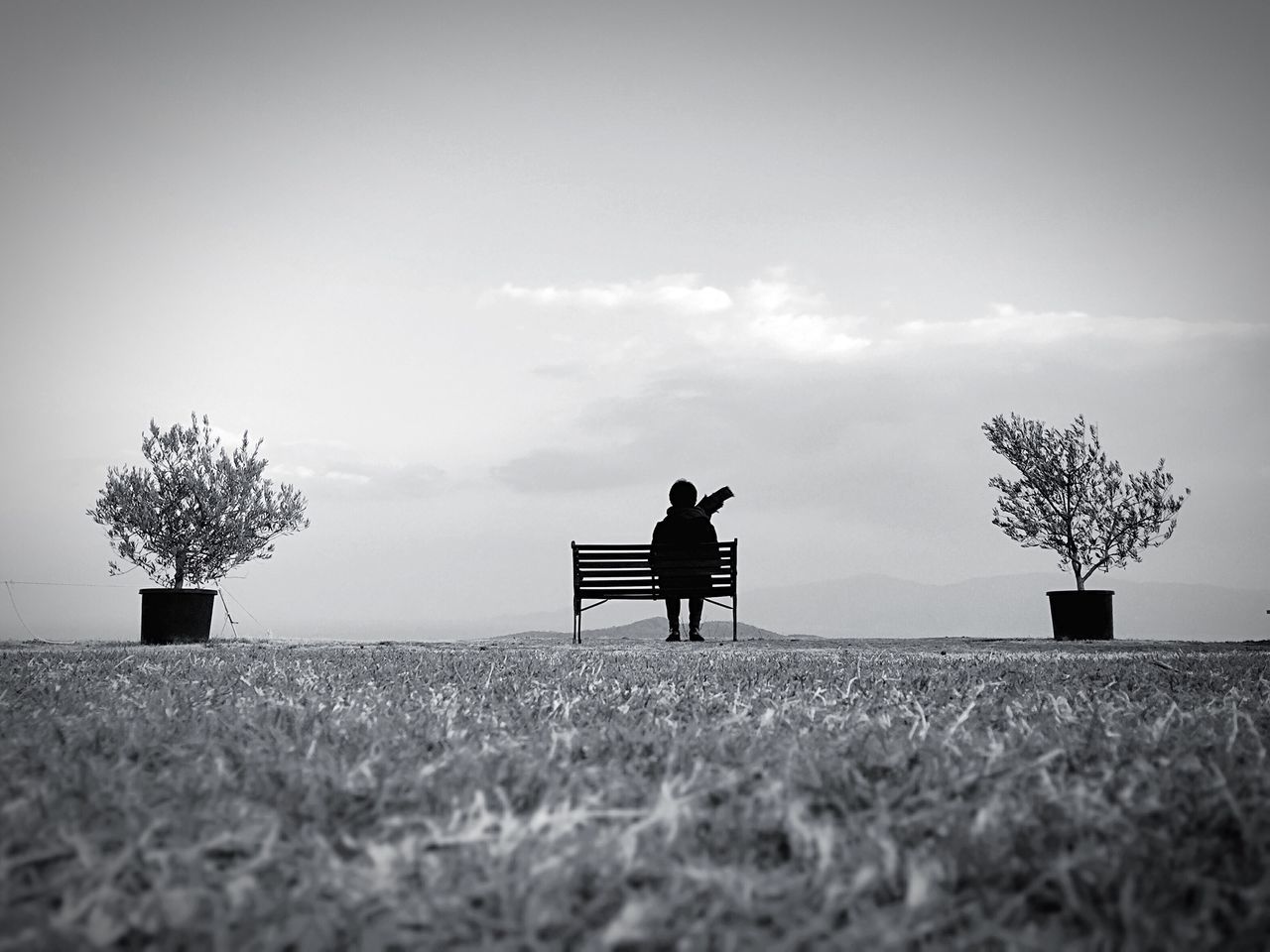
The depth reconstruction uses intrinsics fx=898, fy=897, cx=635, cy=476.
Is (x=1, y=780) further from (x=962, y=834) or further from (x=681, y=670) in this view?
(x=681, y=670)

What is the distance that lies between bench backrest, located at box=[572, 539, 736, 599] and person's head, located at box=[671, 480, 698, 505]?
1085 mm

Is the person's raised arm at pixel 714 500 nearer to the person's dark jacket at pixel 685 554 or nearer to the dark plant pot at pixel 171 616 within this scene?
the person's dark jacket at pixel 685 554

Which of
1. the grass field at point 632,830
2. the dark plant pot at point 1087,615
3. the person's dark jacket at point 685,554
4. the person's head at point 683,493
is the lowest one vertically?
the dark plant pot at point 1087,615

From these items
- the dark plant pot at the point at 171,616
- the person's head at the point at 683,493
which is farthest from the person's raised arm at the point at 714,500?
the dark plant pot at the point at 171,616

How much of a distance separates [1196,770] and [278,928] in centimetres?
201

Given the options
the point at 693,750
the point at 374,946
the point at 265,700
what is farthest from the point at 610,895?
the point at 265,700

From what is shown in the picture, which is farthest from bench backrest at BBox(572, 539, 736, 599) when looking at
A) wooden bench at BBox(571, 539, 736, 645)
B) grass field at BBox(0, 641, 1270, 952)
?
grass field at BBox(0, 641, 1270, 952)

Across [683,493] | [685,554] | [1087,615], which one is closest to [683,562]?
[685,554]

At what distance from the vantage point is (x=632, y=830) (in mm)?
1485

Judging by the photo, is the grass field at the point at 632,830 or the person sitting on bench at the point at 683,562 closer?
the grass field at the point at 632,830

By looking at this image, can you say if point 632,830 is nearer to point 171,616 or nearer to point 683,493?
point 683,493

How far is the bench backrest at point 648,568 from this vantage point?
15.2m

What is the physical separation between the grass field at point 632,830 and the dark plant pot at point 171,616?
14890 millimetres

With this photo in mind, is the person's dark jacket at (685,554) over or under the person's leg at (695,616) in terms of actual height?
over
